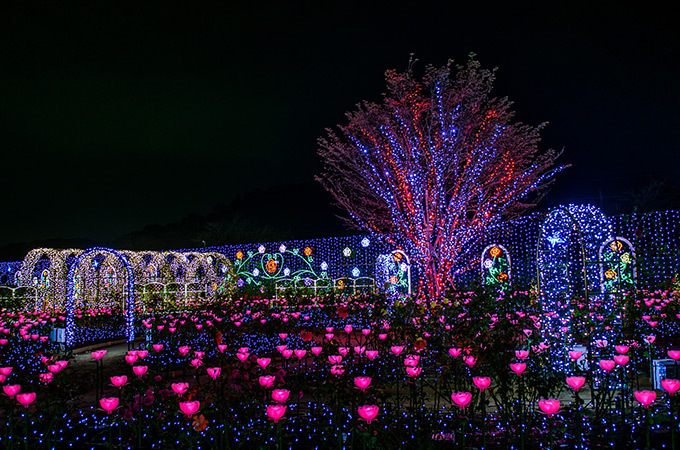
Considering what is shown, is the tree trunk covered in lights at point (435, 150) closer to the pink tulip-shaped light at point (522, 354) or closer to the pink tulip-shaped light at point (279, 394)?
the pink tulip-shaped light at point (522, 354)

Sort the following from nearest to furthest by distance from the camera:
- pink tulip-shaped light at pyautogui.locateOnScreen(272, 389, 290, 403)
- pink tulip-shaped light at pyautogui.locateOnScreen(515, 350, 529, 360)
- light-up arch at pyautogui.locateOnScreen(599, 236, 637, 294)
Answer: pink tulip-shaped light at pyautogui.locateOnScreen(272, 389, 290, 403) → pink tulip-shaped light at pyautogui.locateOnScreen(515, 350, 529, 360) → light-up arch at pyautogui.locateOnScreen(599, 236, 637, 294)

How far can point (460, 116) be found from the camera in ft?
33.6

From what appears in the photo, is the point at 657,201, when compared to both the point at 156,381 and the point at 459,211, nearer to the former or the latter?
the point at 459,211

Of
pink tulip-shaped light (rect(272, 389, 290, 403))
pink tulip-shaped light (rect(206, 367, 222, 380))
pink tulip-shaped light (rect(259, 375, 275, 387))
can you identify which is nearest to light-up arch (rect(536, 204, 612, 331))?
pink tulip-shaped light (rect(259, 375, 275, 387))

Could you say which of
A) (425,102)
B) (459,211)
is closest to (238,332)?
(459,211)

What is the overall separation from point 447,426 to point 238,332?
3885 mm

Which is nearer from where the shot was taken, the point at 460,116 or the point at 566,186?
the point at 460,116

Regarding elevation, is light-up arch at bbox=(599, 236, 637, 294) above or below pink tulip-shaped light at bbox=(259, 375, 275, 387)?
above

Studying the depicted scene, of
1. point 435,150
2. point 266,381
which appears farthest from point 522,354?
point 435,150

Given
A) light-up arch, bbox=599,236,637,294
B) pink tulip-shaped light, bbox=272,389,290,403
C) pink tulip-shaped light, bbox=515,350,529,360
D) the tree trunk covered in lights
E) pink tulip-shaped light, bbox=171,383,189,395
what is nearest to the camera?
pink tulip-shaped light, bbox=272,389,290,403

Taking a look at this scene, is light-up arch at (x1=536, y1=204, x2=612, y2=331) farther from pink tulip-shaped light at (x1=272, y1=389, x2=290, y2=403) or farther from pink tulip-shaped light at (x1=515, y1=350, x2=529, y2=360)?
pink tulip-shaped light at (x1=272, y1=389, x2=290, y2=403)

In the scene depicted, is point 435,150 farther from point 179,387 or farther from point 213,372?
point 179,387

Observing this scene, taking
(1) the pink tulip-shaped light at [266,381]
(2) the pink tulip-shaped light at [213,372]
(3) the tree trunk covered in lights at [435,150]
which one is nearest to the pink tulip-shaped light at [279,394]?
(1) the pink tulip-shaped light at [266,381]

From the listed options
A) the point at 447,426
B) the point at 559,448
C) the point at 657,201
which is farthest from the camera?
the point at 657,201
